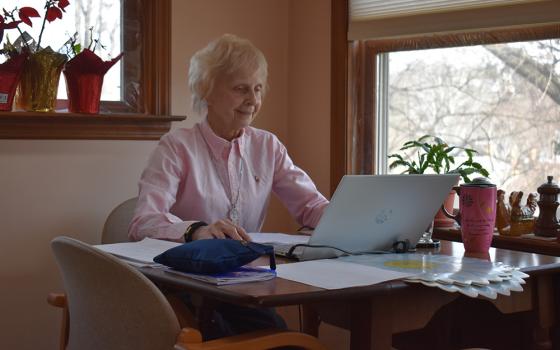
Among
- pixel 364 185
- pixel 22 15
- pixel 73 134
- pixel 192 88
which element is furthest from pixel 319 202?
pixel 22 15

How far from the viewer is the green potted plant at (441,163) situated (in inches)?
106

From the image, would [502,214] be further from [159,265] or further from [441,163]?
[159,265]

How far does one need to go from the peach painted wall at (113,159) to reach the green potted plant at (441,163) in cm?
49

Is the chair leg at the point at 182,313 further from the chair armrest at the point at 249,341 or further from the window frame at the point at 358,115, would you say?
the window frame at the point at 358,115

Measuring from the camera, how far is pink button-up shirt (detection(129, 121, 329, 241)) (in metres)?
2.26

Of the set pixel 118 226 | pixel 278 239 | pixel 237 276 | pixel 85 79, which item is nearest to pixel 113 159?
pixel 85 79

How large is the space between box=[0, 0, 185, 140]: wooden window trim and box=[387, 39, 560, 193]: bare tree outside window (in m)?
0.87

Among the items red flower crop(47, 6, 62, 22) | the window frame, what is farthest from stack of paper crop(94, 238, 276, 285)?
the window frame

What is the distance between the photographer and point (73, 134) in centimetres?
278

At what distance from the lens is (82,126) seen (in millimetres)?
2791

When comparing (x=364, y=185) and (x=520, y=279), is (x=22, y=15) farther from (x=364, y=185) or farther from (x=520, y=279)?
(x=520, y=279)

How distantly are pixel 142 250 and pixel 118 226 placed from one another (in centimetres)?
73

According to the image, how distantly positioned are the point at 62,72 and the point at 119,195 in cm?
48

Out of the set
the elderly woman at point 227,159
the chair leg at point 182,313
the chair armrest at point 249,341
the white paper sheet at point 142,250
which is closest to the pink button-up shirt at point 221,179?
the elderly woman at point 227,159
